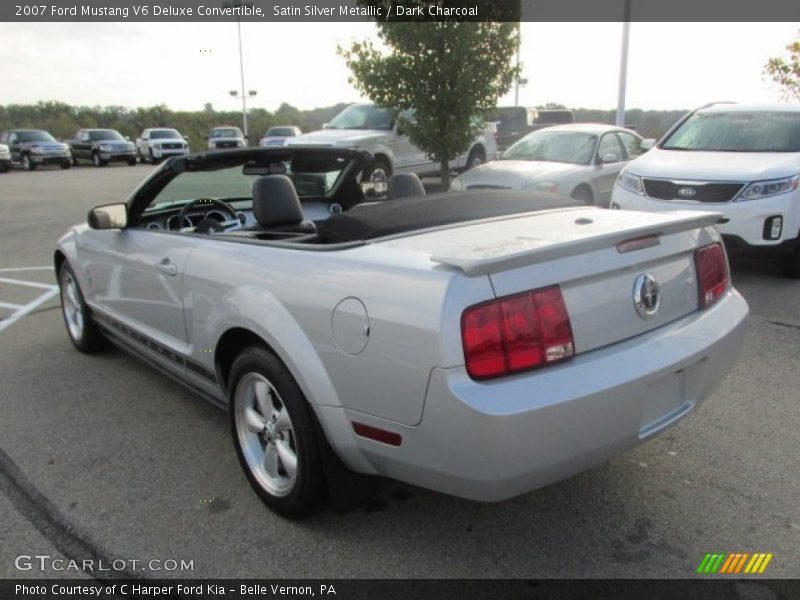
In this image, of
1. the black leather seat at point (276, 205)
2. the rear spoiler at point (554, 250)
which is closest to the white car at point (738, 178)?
the rear spoiler at point (554, 250)

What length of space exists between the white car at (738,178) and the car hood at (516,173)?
1349 mm

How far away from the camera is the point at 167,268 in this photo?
340 centimetres

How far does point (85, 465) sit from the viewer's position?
3291mm

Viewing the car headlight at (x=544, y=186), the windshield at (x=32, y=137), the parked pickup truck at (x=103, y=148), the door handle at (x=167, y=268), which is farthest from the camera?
the parked pickup truck at (x=103, y=148)

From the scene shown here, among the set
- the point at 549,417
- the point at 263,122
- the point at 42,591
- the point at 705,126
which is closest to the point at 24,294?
the point at 42,591

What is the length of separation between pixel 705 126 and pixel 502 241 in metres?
6.40

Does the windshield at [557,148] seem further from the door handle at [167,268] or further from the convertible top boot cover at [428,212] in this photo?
the door handle at [167,268]

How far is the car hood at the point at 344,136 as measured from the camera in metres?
11.8

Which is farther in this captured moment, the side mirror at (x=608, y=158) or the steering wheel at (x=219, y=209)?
the side mirror at (x=608, y=158)

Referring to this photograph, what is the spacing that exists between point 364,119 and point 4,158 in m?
21.4

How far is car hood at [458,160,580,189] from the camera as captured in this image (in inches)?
335

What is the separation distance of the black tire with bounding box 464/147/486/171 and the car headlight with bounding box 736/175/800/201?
362 inches

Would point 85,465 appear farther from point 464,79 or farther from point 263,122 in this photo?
point 263,122

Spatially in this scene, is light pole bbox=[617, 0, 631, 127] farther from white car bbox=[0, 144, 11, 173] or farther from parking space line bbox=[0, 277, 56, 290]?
white car bbox=[0, 144, 11, 173]
